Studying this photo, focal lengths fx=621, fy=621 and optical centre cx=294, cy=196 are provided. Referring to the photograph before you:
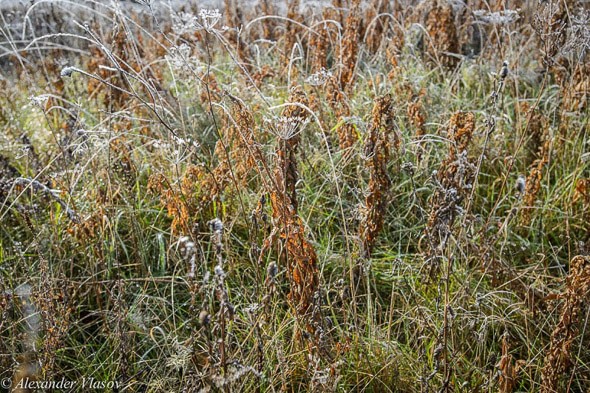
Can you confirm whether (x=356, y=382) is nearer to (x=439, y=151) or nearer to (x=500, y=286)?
(x=500, y=286)

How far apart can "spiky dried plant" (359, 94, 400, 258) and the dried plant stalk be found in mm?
672

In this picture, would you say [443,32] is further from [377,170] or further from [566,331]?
[566,331]

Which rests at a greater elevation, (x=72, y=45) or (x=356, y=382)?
(x=72, y=45)

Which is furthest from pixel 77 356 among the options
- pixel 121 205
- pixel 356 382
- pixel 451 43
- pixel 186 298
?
pixel 451 43

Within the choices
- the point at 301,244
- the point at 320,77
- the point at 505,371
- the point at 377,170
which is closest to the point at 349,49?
the point at 320,77

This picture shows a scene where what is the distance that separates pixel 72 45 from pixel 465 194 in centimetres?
364

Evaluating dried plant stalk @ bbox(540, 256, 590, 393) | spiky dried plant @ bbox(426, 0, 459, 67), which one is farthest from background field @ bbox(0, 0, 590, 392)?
spiky dried plant @ bbox(426, 0, 459, 67)

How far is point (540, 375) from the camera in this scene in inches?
80.5

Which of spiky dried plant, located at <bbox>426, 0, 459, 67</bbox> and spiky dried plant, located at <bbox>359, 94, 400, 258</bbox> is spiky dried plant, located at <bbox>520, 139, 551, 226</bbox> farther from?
spiky dried plant, located at <bbox>426, 0, 459, 67</bbox>

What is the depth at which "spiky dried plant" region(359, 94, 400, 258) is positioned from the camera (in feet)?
7.25

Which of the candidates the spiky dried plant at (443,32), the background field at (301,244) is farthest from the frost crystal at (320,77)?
the spiky dried plant at (443,32)

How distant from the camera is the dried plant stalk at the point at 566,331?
5.95 feet

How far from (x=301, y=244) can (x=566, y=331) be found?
0.83 m

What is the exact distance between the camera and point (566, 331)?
186cm
